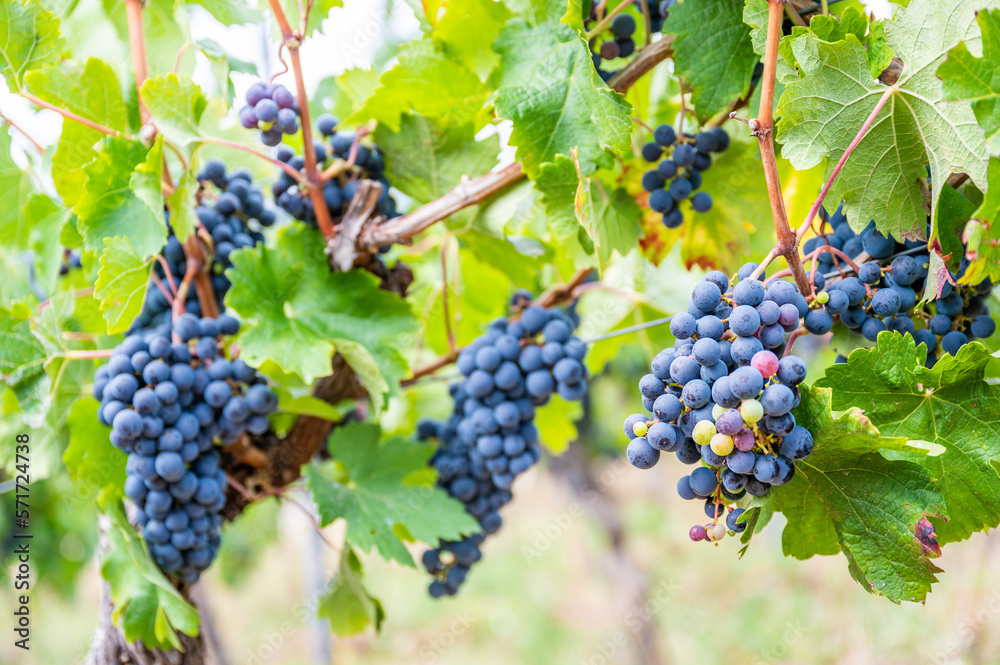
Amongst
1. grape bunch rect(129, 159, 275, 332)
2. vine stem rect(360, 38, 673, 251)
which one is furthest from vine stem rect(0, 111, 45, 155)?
vine stem rect(360, 38, 673, 251)

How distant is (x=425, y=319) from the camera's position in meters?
1.83

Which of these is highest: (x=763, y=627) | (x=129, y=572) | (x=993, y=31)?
(x=993, y=31)

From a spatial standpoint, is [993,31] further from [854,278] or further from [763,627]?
[763,627]

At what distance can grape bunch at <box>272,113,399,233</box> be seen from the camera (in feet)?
4.51

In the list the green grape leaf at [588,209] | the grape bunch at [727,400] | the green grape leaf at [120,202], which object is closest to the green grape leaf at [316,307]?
the green grape leaf at [120,202]

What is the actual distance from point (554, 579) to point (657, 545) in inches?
52.9

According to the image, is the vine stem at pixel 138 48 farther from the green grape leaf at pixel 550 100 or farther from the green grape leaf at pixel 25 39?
the green grape leaf at pixel 550 100

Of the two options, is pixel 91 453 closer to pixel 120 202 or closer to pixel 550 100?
pixel 120 202

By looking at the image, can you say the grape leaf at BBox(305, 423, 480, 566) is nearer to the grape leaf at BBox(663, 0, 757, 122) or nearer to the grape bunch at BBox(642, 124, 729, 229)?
the grape bunch at BBox(642, 124, 729, 229)

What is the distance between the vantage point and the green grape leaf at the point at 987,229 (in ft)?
2.35

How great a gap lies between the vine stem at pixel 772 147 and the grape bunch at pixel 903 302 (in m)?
0.09

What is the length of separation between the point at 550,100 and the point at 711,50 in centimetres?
26

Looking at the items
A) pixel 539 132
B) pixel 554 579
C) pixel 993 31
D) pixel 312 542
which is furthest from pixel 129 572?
pixel 554 579

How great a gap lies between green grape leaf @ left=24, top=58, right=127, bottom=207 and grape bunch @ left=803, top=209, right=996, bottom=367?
119 centimetres
